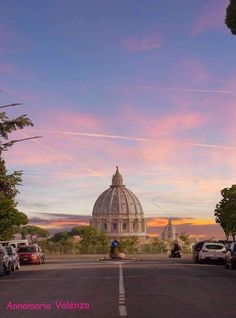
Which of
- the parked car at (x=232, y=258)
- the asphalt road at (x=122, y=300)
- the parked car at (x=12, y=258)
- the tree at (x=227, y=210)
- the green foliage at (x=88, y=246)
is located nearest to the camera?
the asphalt road at (x=122, y=300)

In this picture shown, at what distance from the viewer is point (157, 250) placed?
451 ft

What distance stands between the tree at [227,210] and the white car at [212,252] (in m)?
31.2

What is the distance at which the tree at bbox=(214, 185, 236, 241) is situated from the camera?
8321cm

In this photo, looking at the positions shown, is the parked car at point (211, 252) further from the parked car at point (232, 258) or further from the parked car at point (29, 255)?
the parked car at point (29, 255)

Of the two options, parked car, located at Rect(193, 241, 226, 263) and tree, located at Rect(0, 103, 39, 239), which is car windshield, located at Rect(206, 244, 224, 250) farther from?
tree, located at Rect(0, 103, 39, 239)

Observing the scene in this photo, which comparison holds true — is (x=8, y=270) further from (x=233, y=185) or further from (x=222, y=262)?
(x=233, y=185)

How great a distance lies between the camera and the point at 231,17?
102ft

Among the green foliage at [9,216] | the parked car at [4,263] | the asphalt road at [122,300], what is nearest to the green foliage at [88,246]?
the green foliage at [9,216]

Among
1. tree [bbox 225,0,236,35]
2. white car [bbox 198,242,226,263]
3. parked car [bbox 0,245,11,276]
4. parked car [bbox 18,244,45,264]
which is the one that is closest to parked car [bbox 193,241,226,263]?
white car [bbox 198,242,226,263]

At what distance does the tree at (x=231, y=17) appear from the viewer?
30778 millimetres

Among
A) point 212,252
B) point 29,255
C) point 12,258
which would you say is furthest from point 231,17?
point 29,255

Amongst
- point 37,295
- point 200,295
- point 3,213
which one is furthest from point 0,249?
point 3,213

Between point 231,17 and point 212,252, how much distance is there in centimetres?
2298

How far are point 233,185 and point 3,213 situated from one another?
121 feet
